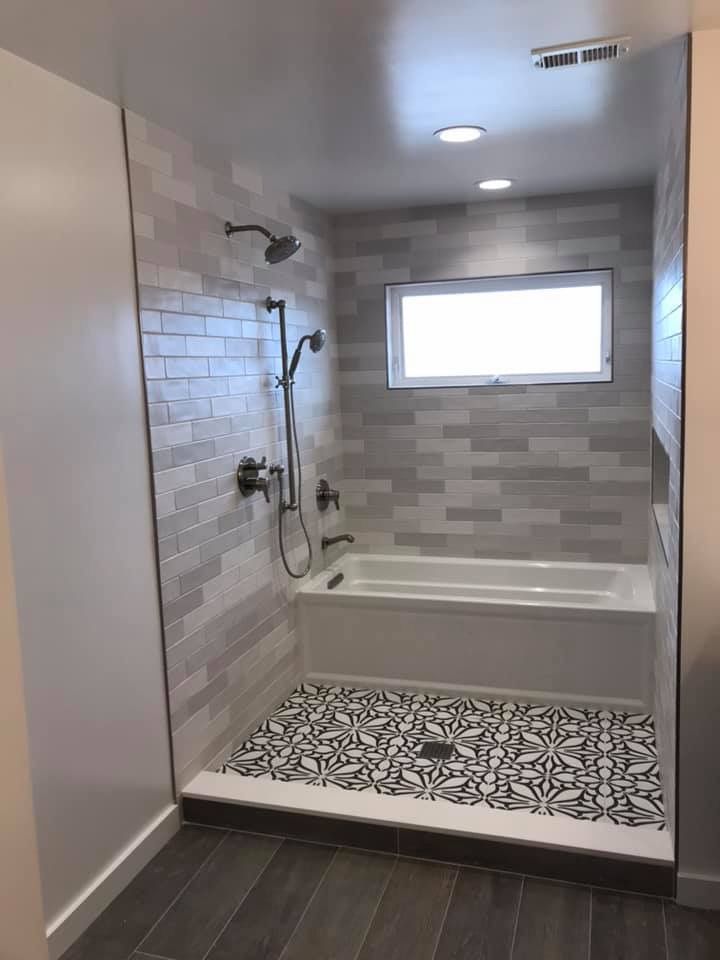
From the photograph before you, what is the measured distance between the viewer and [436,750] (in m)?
3.16

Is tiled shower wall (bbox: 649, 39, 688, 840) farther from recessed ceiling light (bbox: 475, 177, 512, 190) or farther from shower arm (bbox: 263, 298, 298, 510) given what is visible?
shower arm (bbox: 263, 298, 298, 510)

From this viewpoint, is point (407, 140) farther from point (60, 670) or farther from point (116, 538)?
point (60, 670)

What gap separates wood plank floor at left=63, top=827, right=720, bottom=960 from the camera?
2.17 meters

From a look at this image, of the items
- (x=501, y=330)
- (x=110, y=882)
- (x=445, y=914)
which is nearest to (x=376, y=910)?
(x=445, y=914)

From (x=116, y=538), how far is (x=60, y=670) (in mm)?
427

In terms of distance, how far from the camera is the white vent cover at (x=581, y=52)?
6.88 ft

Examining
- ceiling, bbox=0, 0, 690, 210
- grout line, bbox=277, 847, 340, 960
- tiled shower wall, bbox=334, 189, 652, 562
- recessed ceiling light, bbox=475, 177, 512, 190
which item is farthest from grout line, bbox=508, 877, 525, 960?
recessed ceiling light, bbox=475, 177, 512, 190

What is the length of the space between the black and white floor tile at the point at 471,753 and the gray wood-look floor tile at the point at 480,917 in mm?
330

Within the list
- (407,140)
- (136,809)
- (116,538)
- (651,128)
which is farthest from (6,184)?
(651,128)

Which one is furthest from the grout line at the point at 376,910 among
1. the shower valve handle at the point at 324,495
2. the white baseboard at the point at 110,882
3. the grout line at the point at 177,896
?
the shower valve handle at the point at 324,495

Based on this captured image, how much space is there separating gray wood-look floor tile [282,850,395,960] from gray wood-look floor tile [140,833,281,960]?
229mm

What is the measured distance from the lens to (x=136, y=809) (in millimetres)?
2557

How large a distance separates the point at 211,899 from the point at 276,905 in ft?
0.66

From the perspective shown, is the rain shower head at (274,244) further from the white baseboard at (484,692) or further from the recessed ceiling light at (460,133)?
the white baseboard at (484,692)
